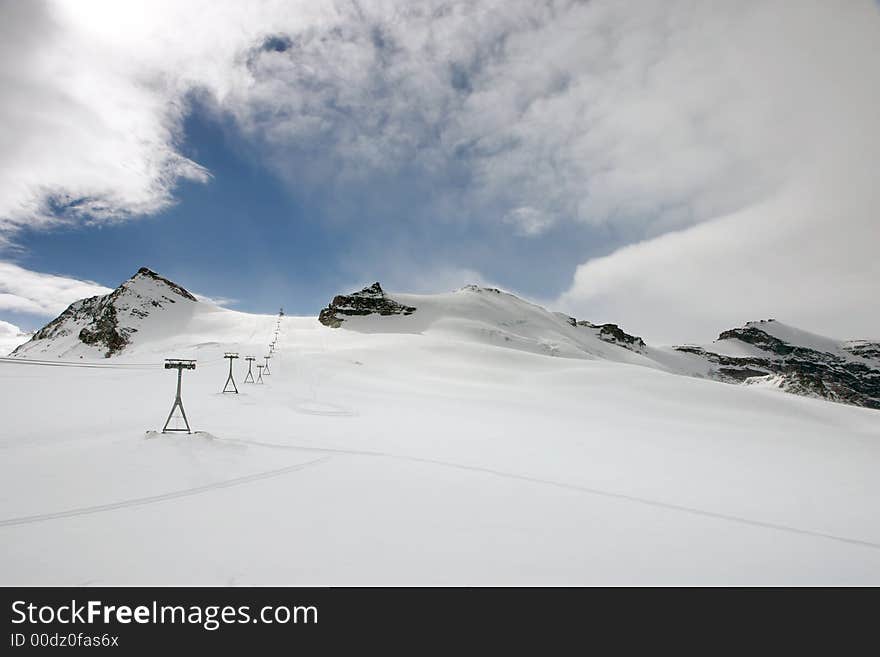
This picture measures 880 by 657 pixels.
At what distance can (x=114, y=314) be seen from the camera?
86000 mm

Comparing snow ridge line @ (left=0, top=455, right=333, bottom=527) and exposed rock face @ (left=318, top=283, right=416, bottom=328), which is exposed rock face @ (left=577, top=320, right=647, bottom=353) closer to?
exposed rock face @ (left=318, top=283, right=416, bottom=328)

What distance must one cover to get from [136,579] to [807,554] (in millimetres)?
6516

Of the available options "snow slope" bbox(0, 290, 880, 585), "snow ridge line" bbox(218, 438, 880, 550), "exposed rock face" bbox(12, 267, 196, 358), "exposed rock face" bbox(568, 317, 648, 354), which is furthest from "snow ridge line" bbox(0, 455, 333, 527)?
"exposed rock face" bbox(568, 317, 648, 354)

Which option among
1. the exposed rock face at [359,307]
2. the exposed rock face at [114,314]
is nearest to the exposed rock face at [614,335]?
the exposed rock face at [359,307]

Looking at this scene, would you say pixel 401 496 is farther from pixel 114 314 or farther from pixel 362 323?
pixel 114 314

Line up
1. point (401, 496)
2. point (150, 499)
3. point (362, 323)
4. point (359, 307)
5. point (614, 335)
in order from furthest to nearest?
point (614, 335) → point (359, 307) → point (362, 323) → point (401, 496) → point (150, 499)

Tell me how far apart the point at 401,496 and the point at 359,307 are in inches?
3215

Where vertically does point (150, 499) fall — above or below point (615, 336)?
below

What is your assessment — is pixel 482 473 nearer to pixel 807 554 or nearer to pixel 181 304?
pixel 807 554

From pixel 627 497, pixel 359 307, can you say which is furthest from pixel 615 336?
pixel 627 497

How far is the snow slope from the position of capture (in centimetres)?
321
